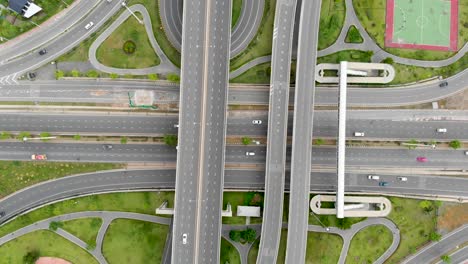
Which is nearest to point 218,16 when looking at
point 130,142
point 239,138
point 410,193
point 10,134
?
point 239,138

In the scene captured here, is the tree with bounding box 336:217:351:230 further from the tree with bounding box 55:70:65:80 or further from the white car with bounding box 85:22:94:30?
the white car with bounding box 85:22:94:30

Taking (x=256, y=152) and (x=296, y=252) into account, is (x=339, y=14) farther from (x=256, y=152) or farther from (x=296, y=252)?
(x=296, y=252)

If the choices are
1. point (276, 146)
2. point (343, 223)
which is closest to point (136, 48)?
point (276, 146)

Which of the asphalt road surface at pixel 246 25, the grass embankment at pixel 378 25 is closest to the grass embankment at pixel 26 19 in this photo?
→ the asphalt road surface at pixel 246 25

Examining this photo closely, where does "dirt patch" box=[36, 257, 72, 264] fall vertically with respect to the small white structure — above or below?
below

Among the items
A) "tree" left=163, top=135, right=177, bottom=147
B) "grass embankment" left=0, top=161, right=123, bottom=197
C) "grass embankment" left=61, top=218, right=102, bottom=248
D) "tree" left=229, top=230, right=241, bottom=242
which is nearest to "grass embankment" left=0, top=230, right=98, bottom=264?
"grass embankment" left=61, top=218, right=102, bottom=248

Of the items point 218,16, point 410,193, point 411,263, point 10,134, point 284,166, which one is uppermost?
point 218,16
